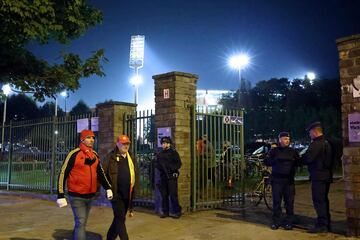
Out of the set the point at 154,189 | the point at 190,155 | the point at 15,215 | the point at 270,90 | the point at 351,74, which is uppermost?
the point at 270,90

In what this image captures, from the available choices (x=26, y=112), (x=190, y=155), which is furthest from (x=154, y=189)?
(x=26, y=112)

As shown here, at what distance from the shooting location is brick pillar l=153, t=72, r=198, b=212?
990 centimetres

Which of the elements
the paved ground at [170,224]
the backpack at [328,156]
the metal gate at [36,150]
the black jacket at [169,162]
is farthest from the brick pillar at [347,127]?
the metal gate at [36,150]

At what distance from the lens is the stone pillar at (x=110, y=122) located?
448 inches

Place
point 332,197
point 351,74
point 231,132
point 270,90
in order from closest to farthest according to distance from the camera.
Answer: point 351,74
point 231,132
point 332,197
point 270,90

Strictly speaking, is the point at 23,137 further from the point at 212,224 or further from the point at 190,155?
the point at 212,224

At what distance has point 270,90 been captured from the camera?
156 feet

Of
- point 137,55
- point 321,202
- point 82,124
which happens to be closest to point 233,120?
point 321,202

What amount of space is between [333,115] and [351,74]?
2994cm

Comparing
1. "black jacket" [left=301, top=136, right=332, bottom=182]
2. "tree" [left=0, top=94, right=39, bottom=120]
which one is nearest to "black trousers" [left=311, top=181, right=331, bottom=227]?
"black jacket" [left=301, top=136, right=332, bottom=182]

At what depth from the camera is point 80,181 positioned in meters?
6.28

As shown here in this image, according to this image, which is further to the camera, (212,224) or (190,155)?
(190,155)

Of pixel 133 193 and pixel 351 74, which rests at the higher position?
pixel 351 74

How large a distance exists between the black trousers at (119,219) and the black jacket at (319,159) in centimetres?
334
